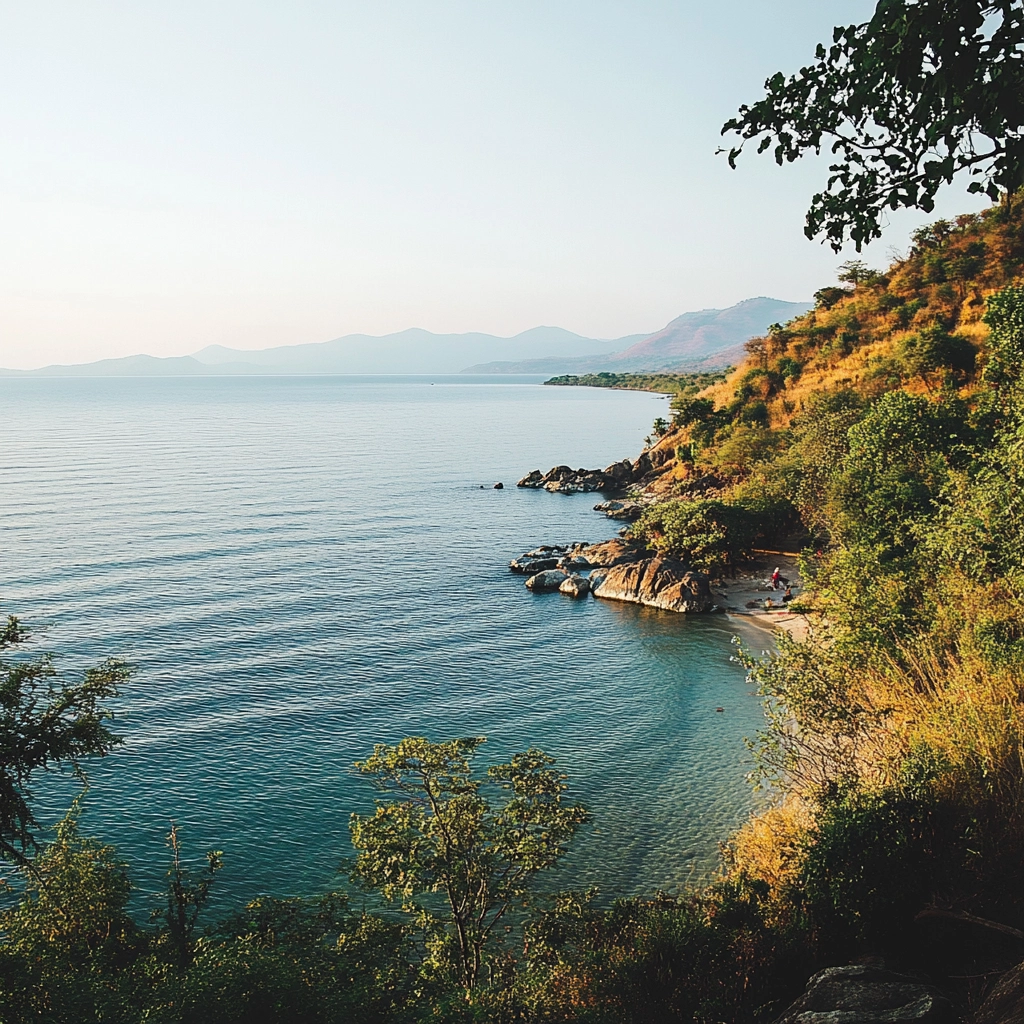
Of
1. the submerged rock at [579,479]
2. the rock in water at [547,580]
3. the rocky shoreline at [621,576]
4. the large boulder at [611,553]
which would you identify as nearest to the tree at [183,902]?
the rock in water at [547,580]

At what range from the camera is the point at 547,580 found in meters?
63.5

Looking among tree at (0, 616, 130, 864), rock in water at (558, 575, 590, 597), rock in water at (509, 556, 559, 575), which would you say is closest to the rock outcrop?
rock in water at (509, 556, 559, 575)

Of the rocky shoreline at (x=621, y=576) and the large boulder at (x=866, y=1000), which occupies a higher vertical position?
the large boulder at (x=866, y=1000)

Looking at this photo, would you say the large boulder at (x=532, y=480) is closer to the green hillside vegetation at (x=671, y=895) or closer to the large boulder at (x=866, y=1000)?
the green hillside vegetation at (x=671, y=895)

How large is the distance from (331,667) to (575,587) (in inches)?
899

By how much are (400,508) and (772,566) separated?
43.2 meters

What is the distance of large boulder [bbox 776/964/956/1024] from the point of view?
11.3m

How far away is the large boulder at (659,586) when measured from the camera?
57375mm

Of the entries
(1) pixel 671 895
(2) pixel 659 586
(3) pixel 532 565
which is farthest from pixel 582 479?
(1) pixel 671 895

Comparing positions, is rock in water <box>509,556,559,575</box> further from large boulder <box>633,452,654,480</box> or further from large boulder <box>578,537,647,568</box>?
large boulder <box>633,452,654,480</box>

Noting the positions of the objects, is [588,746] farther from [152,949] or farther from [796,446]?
[796,446]

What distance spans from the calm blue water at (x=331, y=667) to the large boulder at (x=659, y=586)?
1.76m

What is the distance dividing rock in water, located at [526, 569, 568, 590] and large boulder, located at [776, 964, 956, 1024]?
4959 centimetres

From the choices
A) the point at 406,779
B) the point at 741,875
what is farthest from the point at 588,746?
the point at 741,875
